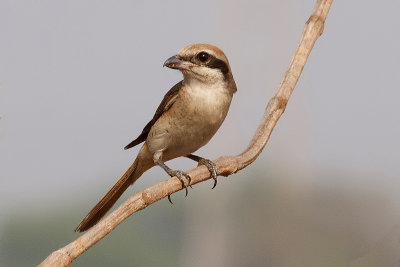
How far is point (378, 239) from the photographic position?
121 inches

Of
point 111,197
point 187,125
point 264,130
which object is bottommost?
point 111,197

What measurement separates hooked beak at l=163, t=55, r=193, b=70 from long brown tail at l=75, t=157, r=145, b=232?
2.20 feet

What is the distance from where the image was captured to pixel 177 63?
3.46 m

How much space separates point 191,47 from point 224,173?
720 millimetres

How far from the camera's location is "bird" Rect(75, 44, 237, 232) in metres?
3.47

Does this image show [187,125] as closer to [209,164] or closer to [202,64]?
[202,64]

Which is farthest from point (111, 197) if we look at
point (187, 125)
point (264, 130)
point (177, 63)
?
point (264, 130)

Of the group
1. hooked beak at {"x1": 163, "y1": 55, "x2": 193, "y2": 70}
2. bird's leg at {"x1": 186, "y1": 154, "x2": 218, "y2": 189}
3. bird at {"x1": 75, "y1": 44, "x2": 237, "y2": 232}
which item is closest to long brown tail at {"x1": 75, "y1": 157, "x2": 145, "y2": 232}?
bird at {"x1": 75, "y1": 44, "x2": 237, "y2": 232}

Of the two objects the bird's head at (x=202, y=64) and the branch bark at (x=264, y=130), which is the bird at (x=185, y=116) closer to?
the bird's head at (x=202, y=64)

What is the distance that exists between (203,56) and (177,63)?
115mm

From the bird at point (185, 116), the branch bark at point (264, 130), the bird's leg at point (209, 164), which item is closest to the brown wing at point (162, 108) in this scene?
the bird at point (185, 116)

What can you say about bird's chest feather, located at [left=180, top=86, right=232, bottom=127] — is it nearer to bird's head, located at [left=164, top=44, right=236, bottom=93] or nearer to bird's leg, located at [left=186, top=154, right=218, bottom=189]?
bird's head, located at [left=164, top=44, right=236, bottom=93]

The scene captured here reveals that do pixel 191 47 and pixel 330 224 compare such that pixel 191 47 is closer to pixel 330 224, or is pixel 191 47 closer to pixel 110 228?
pixel 110 228

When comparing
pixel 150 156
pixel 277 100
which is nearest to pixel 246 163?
pixel 277 100
